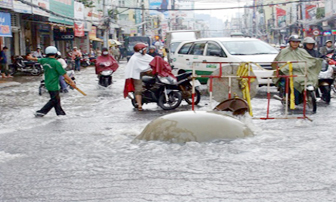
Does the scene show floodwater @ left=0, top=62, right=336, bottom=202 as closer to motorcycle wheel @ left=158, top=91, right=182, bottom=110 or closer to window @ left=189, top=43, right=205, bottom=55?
motorcycle wheel @ left=158, top=91, right=182, bottom=110

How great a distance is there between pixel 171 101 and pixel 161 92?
0.98 ft

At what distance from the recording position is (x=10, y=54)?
2920cm

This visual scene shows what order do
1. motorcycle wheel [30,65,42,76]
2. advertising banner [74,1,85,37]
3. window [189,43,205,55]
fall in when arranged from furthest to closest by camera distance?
1. advertising banner [74,1,85,37]
2. motorcycle wheel [30,65,42,76]
3. window [189,43,205,55]

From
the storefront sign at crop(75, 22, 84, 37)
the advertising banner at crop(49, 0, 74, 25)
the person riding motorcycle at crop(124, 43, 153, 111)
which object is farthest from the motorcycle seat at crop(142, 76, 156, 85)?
the storefront sign at crop(75, 22, 84, 37)

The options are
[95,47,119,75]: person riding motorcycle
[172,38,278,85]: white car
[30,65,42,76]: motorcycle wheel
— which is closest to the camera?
[172,38,278,85]: white car

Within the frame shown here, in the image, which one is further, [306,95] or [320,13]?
[320,13]

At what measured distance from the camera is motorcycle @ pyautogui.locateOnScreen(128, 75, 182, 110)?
1210 centimetres

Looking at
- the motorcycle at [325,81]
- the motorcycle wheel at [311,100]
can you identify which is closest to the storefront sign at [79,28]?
the motorcycle at [325,81]

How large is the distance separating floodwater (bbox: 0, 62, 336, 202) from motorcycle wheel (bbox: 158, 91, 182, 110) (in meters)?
1.77

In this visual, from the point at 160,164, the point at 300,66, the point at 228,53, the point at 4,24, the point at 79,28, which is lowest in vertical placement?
the point at 160,164

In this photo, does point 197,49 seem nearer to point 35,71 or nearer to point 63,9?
point 35,71

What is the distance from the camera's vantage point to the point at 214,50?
16.1 metres

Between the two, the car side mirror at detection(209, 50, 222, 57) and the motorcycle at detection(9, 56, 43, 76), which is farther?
the motorcycle at detection(9, 56, 43, 76)

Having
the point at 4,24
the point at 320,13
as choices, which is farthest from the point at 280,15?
the point at 4,24
